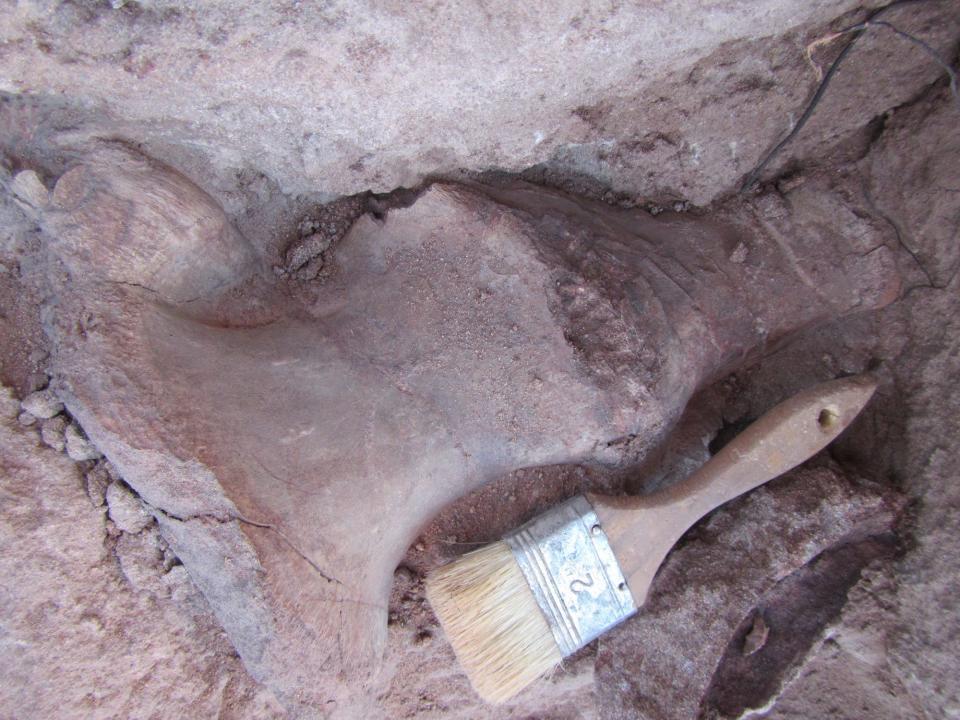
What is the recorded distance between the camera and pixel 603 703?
4.45 ft

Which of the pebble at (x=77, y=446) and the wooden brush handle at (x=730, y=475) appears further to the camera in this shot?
the wooden brush handle at (x=730, y=475)

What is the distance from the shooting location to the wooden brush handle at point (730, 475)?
1.20 meters

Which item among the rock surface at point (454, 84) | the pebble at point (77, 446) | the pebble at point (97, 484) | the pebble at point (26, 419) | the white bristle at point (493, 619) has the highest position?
the rock surface at point (454, 84)

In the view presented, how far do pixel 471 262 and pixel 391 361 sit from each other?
22cm

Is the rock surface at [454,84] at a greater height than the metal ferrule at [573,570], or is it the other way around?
the rock surface at [454,84]

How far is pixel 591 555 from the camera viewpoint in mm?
1217

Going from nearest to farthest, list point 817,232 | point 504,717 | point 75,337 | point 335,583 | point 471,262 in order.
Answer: point 75,337 < point 335,583 < point 471,262 < point 817,232 < point 504,717

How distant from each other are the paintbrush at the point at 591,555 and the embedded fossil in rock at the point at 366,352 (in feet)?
0.37

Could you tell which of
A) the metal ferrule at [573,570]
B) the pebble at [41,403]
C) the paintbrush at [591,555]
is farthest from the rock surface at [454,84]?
the metal ferrule at [573,570]

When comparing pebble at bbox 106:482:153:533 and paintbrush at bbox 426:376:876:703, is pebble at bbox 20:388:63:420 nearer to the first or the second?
pebble at bbox 106:482:153:533

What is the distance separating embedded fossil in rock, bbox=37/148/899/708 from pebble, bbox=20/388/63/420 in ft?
0.23

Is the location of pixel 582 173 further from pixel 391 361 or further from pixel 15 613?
pixel 15 613

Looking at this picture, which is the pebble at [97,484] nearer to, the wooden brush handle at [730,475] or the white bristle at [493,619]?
the white bristle at [493,619]

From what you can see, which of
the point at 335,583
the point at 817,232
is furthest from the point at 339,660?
the point at 817,232
